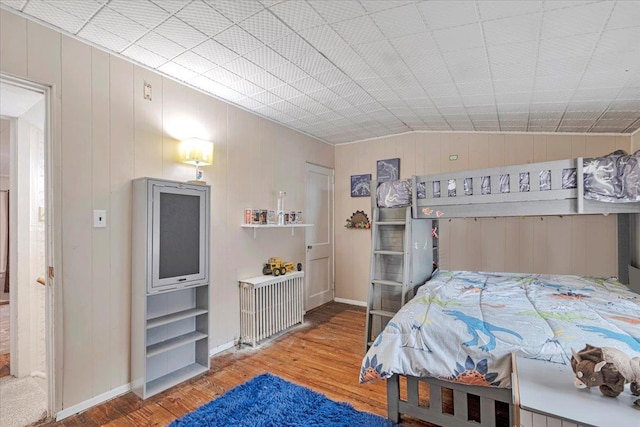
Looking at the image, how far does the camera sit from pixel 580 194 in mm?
2336

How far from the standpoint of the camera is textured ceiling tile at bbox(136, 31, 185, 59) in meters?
2.15

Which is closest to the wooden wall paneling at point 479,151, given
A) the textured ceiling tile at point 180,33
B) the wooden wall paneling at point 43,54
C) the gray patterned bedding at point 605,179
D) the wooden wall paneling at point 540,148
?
the wooden wall paneling at point 540,148

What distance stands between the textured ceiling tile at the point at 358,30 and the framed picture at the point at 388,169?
8.89 feet

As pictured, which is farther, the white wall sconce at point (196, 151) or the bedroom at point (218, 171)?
the white wall sconce at point (196, 151)

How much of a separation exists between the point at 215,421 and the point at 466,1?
2.86 m

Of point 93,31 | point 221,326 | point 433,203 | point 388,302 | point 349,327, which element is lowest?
point 349,327

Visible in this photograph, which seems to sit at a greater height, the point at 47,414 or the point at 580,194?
the point at 580,194

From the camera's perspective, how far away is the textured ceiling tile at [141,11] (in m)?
1.80

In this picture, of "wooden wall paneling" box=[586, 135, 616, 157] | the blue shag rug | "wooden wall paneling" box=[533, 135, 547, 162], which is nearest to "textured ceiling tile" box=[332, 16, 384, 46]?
the blue shag rug

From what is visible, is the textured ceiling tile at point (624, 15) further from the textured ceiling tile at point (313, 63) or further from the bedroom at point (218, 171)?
the textured ceiling tile at point (313, 63)

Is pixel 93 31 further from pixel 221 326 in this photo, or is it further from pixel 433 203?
pixel 433 203

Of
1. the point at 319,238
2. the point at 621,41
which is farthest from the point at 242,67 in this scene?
the point at 319,238

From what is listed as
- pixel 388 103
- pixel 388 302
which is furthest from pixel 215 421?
pixel 388 103

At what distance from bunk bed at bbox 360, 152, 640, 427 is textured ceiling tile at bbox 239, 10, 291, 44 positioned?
1783 mm
